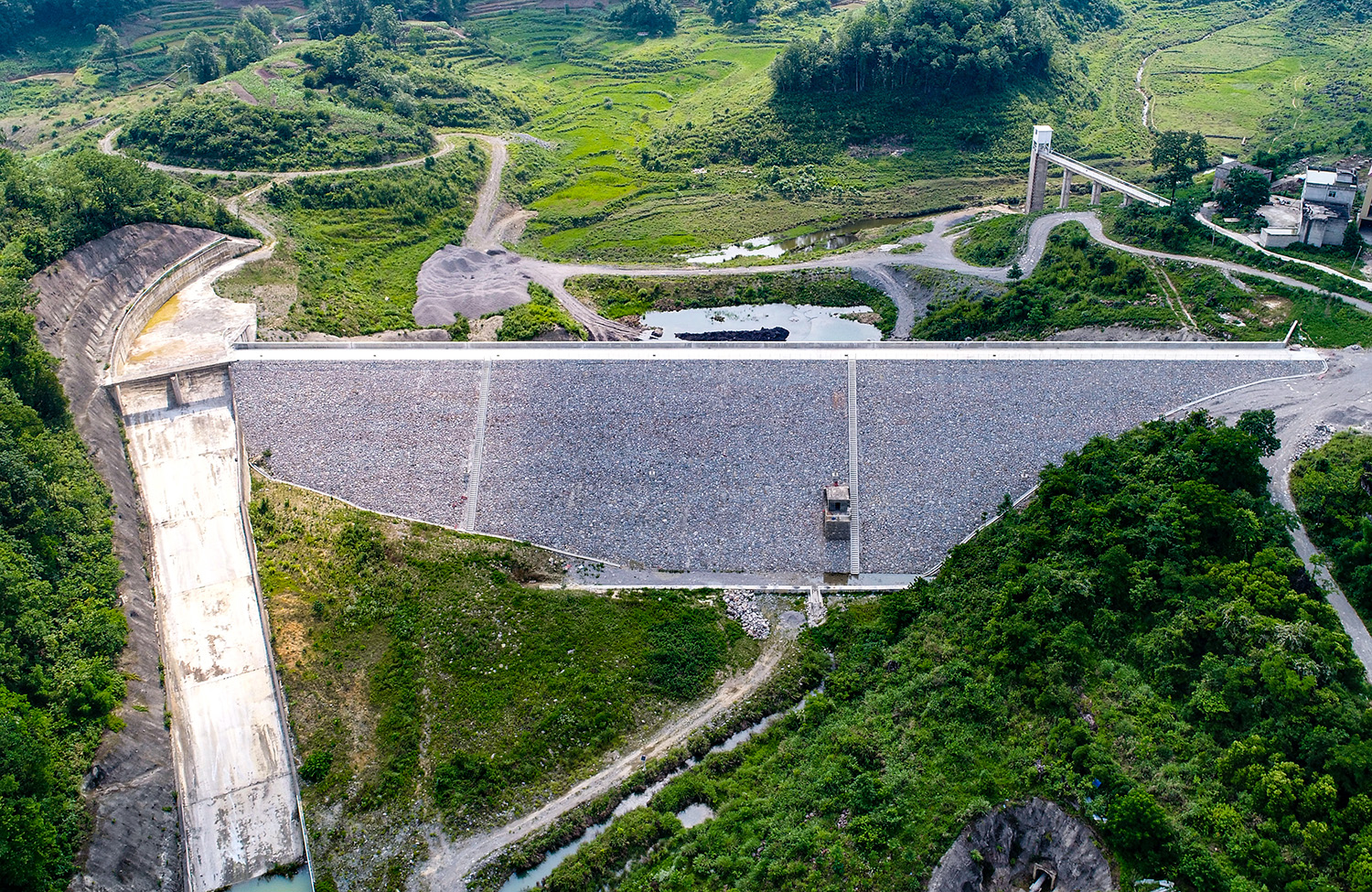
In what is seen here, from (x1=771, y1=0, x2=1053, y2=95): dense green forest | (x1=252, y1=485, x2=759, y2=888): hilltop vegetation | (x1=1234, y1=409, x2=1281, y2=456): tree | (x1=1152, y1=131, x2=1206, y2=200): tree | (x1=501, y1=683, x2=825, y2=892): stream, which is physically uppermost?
(x1=771, y1=0, x2=1053, y2=95): dense green forest

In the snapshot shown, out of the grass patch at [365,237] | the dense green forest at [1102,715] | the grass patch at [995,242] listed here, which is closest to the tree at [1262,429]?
the dense green forest at [1102,715]

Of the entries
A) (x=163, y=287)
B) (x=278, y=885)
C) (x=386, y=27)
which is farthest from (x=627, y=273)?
(x=386, y=27)

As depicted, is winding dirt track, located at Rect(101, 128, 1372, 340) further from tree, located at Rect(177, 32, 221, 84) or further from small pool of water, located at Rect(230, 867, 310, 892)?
small pool of water, located at Rect(230, 867, 310, 892)

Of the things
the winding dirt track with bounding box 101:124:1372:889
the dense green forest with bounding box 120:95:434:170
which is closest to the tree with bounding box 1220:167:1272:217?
the winding dirt track with bounding box 101:124:1372:889

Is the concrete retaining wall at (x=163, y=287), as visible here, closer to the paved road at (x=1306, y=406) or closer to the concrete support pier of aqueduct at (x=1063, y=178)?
the paved road at (x=1306, y=406)

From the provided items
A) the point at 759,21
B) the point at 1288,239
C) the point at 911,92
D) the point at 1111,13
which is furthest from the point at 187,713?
the point at 1111,13

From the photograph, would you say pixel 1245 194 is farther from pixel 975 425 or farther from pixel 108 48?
pixel 108 48

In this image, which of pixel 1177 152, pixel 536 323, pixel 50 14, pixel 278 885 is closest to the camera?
pixel 278 885
